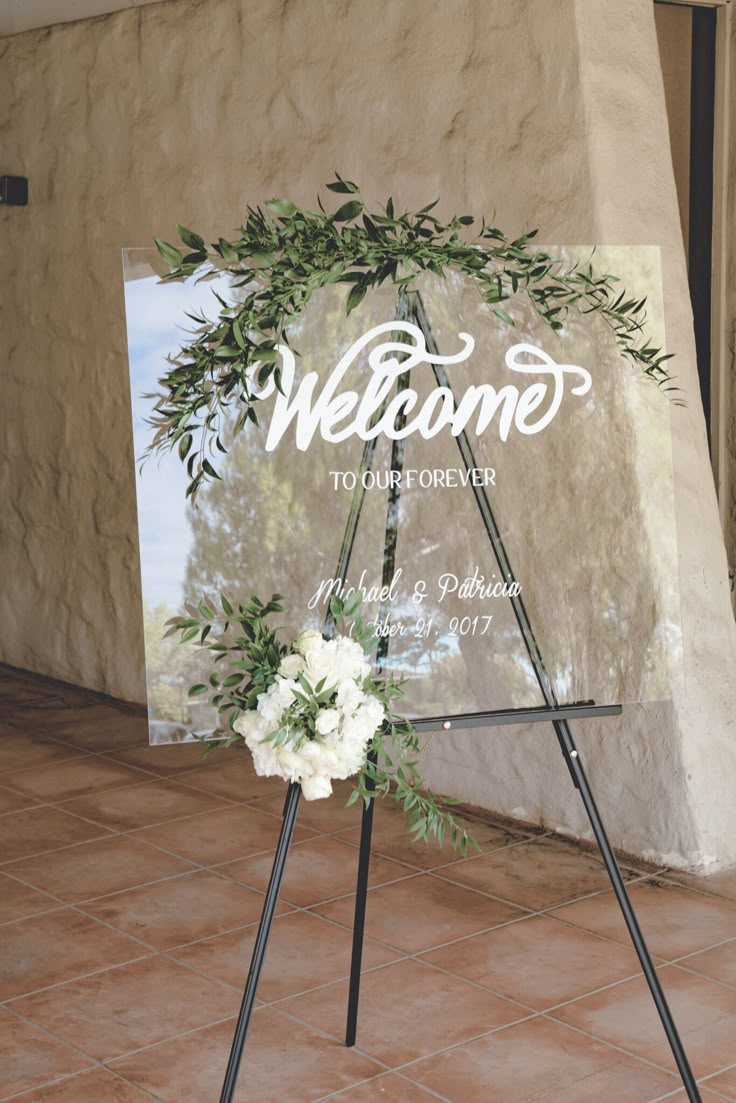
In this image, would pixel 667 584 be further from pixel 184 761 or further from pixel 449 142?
pixel 184 761

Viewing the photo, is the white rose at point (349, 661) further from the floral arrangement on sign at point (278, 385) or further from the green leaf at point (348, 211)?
the green leaf at point (348, 211)

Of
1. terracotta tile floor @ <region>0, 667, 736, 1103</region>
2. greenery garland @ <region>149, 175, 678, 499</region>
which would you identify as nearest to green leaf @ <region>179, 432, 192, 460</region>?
greenery garland @ <region>149, 175, 678, 499</region>

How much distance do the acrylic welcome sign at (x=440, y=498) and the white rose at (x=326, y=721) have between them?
214 mm

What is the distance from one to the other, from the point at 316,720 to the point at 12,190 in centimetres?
400

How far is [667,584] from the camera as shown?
225cm

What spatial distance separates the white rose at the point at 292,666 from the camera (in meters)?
1.90

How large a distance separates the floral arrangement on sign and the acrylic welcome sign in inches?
1.0

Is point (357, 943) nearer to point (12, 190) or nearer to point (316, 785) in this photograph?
point (316, 785)

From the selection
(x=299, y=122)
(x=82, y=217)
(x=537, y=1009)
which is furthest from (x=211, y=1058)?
(x=82, y=217)

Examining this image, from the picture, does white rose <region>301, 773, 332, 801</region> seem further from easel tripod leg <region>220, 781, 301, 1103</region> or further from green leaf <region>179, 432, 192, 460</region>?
green leaf <region>179, 432, 192, 460</region>

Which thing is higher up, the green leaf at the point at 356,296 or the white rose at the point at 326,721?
the green leaf at the point at 356,296

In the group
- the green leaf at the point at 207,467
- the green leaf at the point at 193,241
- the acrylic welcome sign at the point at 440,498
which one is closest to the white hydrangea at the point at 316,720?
the acrylic welcome sign at the point at 440,498

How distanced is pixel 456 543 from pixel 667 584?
0.38 metres

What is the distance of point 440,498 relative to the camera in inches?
83.2
